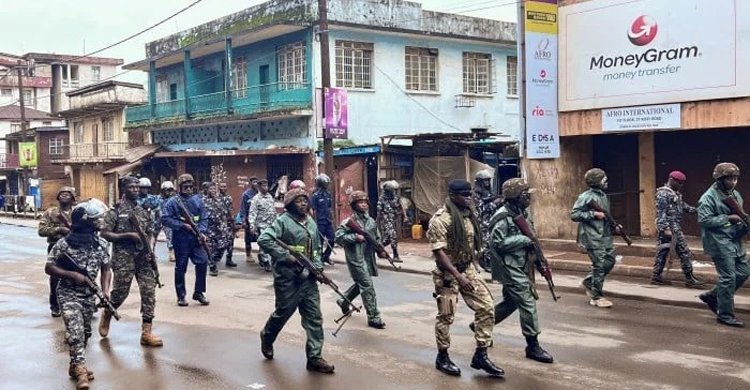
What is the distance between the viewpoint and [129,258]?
314 inches

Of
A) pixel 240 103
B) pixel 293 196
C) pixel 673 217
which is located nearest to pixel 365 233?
pixel 293 196

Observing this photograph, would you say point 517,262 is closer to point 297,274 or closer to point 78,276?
point 297,274

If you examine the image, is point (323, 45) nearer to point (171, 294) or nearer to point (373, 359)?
point (171, 294)

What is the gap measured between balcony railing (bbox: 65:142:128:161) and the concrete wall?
1412 centimetres

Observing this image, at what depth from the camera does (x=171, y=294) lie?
11430 mm

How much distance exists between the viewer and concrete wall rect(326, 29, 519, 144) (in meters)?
23.6

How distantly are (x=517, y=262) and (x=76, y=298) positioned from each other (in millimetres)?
3949

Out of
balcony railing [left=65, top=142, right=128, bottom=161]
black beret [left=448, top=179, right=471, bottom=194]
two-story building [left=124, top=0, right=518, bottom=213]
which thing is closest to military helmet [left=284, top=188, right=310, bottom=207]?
black beret [left=448, top=179, right=471, bottom=194]

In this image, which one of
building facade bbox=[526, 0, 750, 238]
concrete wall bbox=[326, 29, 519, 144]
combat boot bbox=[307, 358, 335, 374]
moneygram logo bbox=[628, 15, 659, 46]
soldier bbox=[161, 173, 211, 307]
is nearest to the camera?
combat boot bbox=[307, 358, 335, 374]

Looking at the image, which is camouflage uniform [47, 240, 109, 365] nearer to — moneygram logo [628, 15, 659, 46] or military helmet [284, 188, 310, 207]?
military helmet [284, 188, 310, 207]

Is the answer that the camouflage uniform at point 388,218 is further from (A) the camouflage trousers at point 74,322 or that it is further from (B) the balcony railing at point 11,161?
(B) the balcony railing at point 11,161

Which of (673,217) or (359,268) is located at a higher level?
(673,217)

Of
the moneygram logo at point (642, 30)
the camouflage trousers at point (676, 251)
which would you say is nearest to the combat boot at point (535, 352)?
the camouflage trousers at point (676, 251)

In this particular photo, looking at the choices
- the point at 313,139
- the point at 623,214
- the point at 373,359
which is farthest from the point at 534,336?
the point at 313,139
